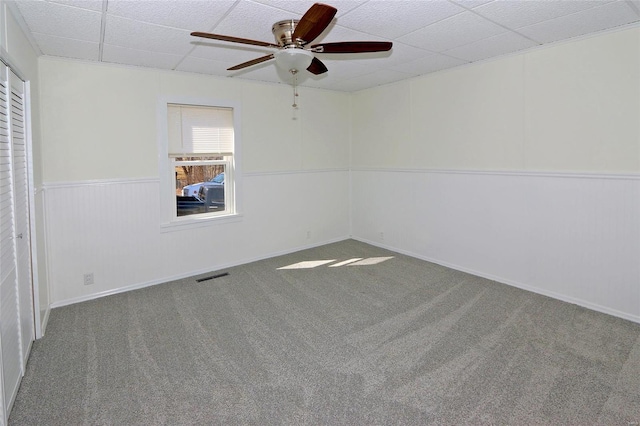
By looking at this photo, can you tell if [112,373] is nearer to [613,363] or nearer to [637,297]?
[613,363]

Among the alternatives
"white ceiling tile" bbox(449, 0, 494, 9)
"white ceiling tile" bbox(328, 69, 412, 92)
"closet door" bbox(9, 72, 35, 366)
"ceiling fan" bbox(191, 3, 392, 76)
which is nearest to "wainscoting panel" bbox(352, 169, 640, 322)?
"white ceiling tile" bbox(328, 69, 412, 92)

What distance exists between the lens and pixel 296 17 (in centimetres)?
277

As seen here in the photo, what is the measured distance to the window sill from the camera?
4.39 metres

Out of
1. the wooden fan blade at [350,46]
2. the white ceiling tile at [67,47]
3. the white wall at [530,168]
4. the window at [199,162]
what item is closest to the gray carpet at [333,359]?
the white wall at [530,168]

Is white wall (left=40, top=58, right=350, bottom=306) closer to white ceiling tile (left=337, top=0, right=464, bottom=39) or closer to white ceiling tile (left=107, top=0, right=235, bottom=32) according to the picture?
white ceiling tile (left=107, top=0, right=235, bottom=32)

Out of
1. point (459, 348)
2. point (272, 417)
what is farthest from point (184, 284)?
point (459, 348)

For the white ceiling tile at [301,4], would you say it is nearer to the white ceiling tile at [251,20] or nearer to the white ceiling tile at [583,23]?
the white ceiling tile at [251,20]

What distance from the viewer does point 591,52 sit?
332cm

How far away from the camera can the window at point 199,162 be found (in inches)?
173

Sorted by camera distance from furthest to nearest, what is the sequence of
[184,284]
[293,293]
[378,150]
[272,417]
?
1. [378,150]
2. [184,284]
3. [293,293]
4. [272,417]

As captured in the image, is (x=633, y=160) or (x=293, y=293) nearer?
(x=633, y=160)

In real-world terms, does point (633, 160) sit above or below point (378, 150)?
below

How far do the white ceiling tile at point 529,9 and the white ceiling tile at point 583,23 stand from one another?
0.35 ft

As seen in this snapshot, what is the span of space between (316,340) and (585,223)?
268cm
